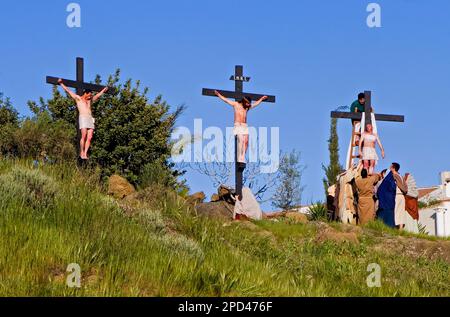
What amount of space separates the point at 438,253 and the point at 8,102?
86.9 feet

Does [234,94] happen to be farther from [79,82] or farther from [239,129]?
[79,82]

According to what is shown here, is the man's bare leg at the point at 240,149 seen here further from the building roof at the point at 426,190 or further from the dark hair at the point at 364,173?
the building roof at the point at 426,190

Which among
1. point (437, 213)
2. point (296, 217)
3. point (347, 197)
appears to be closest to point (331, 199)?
point (347, 197)

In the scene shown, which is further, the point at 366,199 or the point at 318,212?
the point at 318,212

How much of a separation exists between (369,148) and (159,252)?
44.4 feet

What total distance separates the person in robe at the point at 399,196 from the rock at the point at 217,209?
512 centimetres

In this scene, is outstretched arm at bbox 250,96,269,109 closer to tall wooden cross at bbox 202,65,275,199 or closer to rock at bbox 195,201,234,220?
tall wooden cross at bbox 202,65,275,199

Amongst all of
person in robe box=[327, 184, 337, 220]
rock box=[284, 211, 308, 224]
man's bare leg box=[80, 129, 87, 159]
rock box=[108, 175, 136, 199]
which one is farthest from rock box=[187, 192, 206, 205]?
person in robe box=[327, 184, 337, 220]

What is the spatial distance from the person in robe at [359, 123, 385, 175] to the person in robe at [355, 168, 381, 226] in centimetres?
37

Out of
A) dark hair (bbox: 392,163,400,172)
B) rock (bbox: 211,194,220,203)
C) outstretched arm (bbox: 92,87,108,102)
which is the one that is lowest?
rock (bbox: 211,194,220,203)

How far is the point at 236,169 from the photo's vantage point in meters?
24.0

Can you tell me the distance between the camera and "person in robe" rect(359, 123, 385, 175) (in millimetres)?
24969

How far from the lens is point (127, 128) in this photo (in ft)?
126
